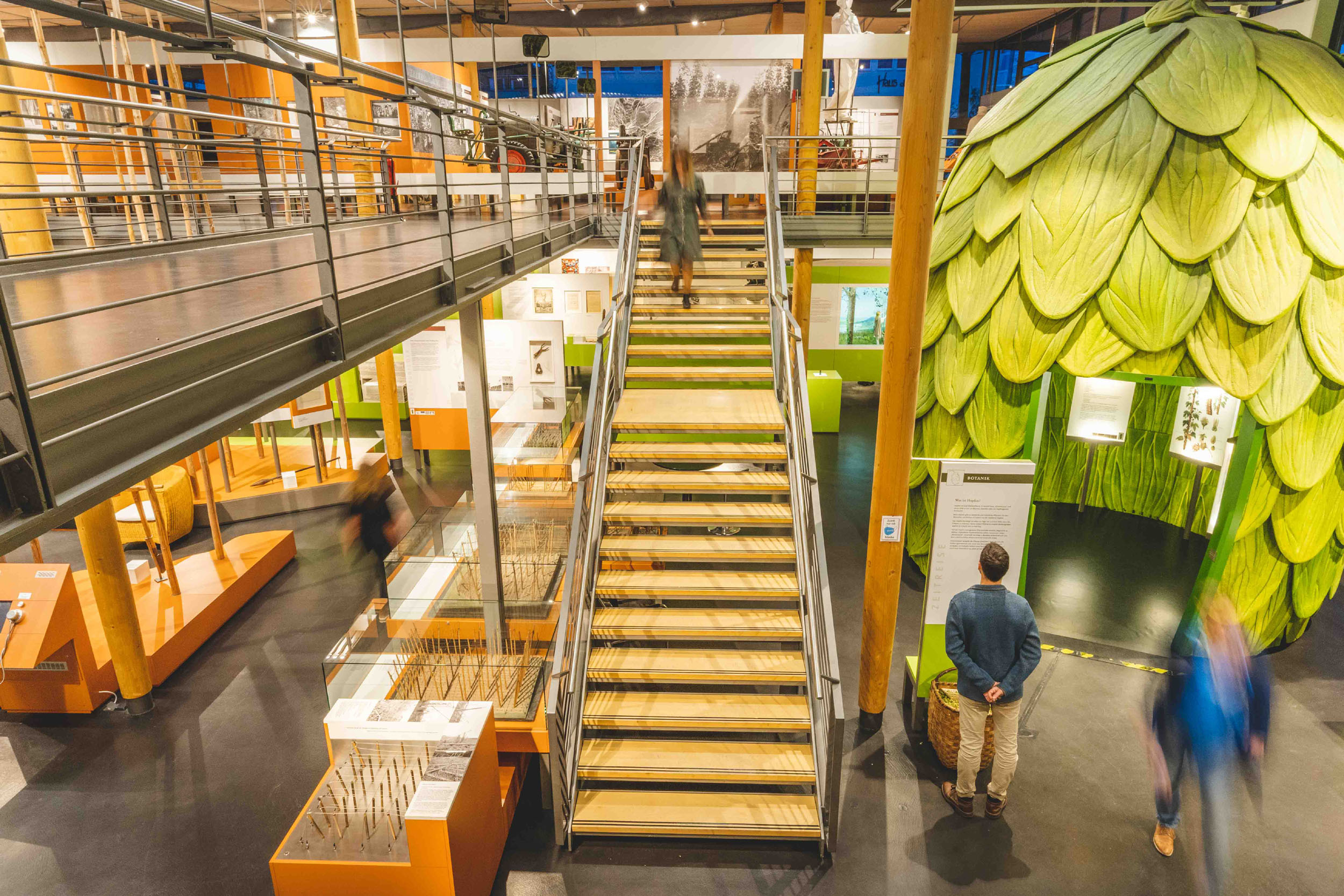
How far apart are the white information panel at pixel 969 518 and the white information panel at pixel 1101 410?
12.4 feet

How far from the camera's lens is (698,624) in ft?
16.3

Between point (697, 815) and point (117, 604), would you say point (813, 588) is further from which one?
point (117, 604)

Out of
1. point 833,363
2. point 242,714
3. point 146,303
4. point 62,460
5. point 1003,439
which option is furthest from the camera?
point 833,363

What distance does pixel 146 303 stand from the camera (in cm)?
352

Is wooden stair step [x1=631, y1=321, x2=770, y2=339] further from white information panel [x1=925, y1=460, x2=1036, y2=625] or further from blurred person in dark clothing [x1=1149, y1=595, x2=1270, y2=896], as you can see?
blurred person in dark clothing [x1=1149, y1=595, x2=1270, y2=896]

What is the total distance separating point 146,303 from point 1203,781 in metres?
6.60

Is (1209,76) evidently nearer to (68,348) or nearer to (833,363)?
(68,348)

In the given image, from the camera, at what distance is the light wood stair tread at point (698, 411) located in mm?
5781

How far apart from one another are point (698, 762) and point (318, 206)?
142 inches

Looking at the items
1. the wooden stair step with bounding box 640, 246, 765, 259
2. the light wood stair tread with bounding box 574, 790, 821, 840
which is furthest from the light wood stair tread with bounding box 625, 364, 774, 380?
the light wood stair tread with bounding box 574, 790, 821, 840

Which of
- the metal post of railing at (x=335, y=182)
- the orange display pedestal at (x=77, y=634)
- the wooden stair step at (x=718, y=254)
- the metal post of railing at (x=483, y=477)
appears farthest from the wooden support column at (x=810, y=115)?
the orange display pedestal at (x=77, y=634)

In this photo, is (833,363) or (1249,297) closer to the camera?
(1249,297)

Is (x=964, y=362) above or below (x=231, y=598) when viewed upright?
above

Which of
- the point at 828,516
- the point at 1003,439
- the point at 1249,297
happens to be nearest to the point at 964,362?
the point at 1003,439
